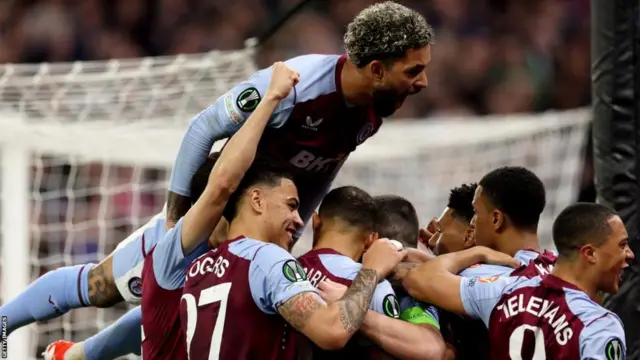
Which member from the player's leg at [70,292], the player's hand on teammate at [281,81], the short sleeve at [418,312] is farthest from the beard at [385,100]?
the player's leg at [70,292]

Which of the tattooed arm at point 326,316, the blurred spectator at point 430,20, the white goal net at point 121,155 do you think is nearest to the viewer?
the tattooed arm at point 326,316

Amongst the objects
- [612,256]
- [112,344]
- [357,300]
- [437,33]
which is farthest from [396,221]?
[437,33]

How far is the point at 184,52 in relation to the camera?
29.2ft

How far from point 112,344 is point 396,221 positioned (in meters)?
1.33

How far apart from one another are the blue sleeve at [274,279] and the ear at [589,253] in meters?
0.74

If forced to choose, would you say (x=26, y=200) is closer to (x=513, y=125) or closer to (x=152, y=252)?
(x=152, y=252)

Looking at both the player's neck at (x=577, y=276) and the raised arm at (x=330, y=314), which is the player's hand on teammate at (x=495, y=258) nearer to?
the player's neck at (x=577, y=276)

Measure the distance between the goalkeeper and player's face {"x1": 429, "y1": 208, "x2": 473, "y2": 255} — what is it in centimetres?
38

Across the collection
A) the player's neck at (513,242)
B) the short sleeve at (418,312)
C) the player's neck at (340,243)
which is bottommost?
the short sleeve at (418,312)

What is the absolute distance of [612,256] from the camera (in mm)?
3080

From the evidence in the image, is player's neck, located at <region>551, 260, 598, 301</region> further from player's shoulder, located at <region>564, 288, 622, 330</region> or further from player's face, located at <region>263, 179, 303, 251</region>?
player's face, located at <region>263, 179, 303, 251</region>

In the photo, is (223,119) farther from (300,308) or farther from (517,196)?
(517,196)

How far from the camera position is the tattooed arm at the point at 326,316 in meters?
2.80

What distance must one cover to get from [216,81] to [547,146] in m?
2.39
